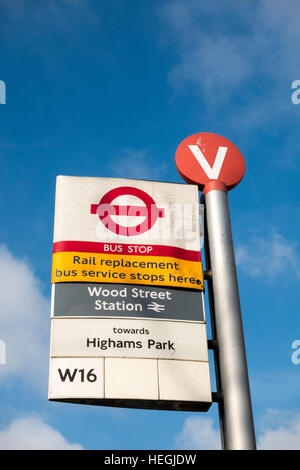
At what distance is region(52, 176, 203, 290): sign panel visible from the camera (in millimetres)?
10305

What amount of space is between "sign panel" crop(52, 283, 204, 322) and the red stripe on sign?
2.12 feet

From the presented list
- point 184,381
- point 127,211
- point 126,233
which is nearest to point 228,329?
point 184,381

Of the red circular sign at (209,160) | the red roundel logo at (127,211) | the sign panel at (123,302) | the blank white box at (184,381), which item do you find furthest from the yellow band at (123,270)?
the red circular sign at (209,160)

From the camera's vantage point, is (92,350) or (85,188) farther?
(85,188)

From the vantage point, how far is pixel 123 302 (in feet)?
32.9

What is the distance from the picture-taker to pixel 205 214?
1141 cm

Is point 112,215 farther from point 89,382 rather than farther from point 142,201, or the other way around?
point 89,382

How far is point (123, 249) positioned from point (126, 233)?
0.36 m

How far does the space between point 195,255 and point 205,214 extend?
0.99 metres

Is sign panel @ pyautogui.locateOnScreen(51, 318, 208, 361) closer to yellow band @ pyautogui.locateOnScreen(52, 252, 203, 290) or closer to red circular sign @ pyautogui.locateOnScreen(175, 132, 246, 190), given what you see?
yellow band @ pyautogui.locateOnScreen(52, 252, 203, 290)

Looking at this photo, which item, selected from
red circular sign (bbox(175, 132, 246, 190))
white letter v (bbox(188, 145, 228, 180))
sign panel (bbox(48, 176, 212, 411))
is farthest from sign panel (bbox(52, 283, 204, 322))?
white letter v (bbox(188, 145, 228, 180))

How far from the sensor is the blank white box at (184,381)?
9.34m

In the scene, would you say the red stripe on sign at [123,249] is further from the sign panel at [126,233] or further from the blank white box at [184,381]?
the blank white box at [184,381]
